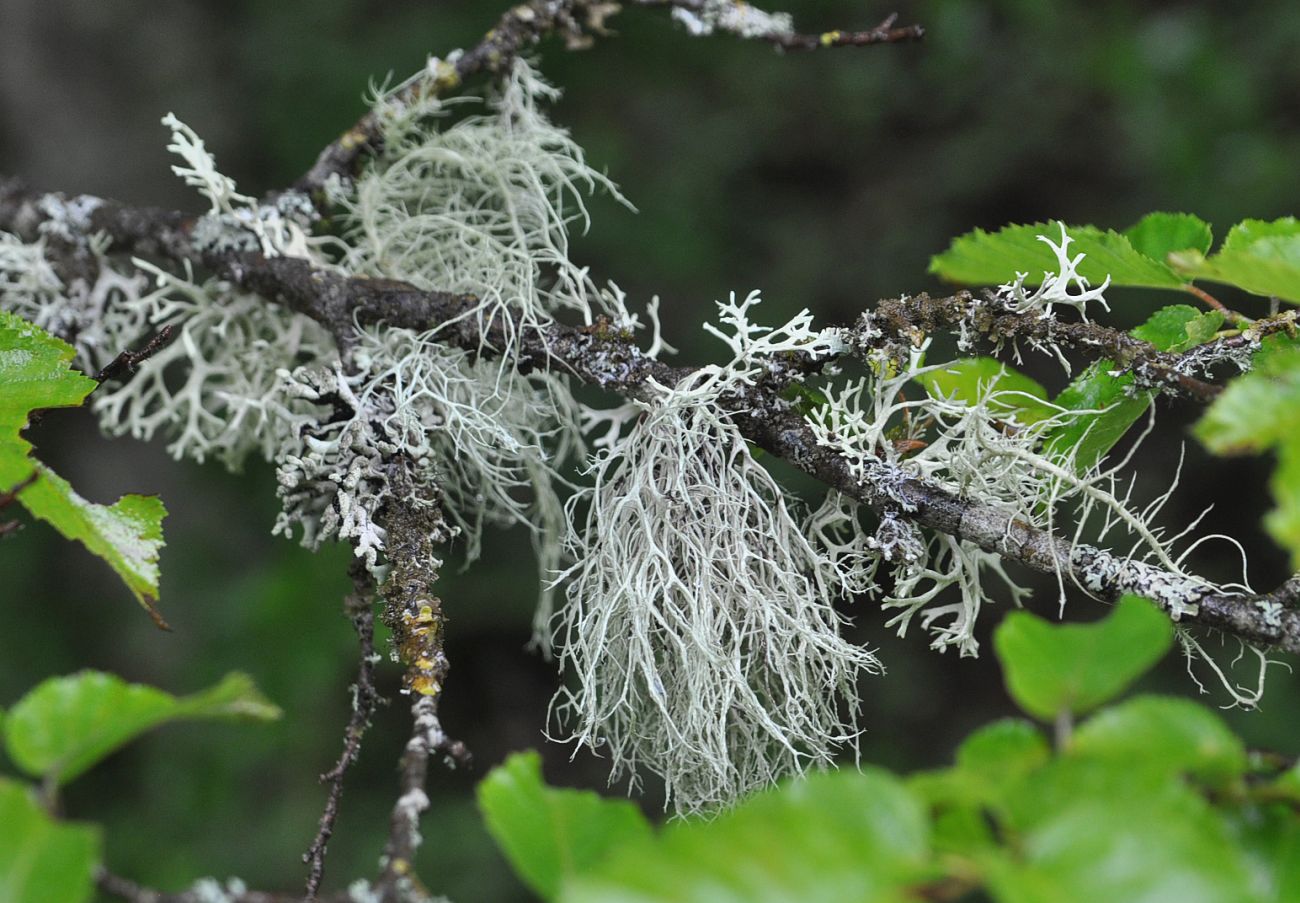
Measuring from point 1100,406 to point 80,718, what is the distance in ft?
2.09

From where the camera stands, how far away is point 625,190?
2418 mm

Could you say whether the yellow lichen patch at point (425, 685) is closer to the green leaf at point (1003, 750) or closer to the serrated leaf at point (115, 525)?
the serrated leaf at point (115, 525)

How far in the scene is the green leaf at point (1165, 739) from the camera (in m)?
0.41

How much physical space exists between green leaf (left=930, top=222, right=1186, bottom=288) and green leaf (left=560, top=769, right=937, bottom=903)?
53 cm

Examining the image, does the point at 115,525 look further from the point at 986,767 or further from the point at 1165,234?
the point at 1165,234

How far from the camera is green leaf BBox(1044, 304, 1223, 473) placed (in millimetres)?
729

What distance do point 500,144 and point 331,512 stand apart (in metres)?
0.44

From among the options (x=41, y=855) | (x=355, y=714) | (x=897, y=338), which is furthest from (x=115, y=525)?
(x=897, y=338)

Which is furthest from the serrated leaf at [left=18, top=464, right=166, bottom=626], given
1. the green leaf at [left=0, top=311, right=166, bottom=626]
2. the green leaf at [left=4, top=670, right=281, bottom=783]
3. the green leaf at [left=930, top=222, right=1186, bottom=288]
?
the green leaf at [left=930, top=222, right=1186, bottom=288]

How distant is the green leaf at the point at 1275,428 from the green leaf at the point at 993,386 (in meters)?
0.29

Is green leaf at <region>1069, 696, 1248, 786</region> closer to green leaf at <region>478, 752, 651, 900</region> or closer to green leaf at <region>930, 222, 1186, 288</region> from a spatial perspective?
green leaf at <region>478, 752, 651, 900</region>

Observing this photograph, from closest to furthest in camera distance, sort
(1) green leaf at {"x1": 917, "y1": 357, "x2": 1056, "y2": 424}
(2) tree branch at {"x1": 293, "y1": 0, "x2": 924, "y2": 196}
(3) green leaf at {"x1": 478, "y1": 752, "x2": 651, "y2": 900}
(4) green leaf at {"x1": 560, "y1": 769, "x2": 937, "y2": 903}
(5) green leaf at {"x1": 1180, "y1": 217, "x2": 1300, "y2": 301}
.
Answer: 1. (4) green leaf at {"x1": 560, "y1": 769, "x2": 937, "y2": 903}
2. (3) green leaf at {"x1": 478, "y1": 752, "x2": 651, "y2": 900}
3. (5) green leaf at {"x1": 1180, "y1": 217, "x2": 1300, "y2": 301}
4. (1) green leaf at {"x1": 917, "y1": 357, "x2": 1056, "y2": 424}
5. (2) tree branch at {"x1": 293, "y1": 0, "x2": 924, "y2": 196}

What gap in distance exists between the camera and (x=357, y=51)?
7.93 ft

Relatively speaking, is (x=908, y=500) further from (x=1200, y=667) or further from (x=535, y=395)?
(x=1200, y=667)
